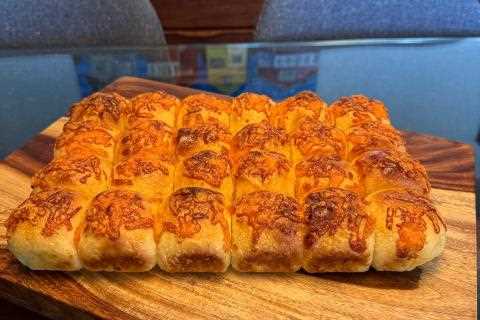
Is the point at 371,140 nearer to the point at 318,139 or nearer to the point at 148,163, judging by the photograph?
the point at 318,139

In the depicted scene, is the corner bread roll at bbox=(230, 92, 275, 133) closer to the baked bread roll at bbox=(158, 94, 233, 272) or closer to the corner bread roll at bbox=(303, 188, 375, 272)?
the baked bread roll at bbox=(158, 94, 233, 272)

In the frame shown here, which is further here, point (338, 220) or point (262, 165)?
point (262, 165)

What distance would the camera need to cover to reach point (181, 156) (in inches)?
50.6

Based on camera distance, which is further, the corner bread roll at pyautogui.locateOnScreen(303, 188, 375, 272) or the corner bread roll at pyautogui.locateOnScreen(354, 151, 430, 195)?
the corner bread roll at pyautogui.locateOnScreen(354, 151, 430, 195)

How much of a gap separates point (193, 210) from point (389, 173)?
1.49 feet

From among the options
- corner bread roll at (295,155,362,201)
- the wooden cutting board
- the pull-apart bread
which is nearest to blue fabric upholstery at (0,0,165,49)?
the pull-apart bread

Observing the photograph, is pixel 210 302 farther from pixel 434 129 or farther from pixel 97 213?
pixel 434 129

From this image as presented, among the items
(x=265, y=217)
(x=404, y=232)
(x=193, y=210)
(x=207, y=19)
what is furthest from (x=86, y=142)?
(x=207, y=19)

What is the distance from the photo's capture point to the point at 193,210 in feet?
3.57

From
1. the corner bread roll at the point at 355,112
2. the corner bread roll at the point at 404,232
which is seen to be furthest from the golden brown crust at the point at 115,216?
the corner bread roll at the point at 355,112

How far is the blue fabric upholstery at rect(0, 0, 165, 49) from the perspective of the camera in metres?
2.21

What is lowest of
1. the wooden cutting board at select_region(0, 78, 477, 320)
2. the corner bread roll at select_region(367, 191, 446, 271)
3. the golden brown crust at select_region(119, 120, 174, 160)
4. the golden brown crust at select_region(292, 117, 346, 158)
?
the wooden cutting board at select_region(0, 78, 477, 320)

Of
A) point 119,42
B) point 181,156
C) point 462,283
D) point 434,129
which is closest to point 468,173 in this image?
point 434,129

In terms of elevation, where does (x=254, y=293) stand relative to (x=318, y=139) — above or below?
below
